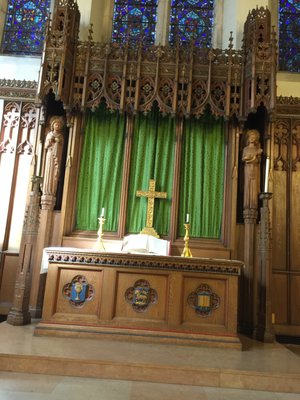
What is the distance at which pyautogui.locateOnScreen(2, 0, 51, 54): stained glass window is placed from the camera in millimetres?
7484

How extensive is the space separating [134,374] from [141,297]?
1190mm

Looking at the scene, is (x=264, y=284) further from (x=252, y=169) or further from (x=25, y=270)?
(x=25, y=270)

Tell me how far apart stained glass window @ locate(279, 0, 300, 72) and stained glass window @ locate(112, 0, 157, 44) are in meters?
2.36

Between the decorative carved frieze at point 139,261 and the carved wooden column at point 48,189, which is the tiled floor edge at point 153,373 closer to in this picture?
the decorative carved frieze at point 139,261

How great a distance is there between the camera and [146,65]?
20.0ft

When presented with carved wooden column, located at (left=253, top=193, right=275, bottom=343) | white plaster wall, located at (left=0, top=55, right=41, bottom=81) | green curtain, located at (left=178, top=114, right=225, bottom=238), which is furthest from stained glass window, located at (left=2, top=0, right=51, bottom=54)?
carved wooden column, located at (left=253, top=193, right=275, bottom=343)

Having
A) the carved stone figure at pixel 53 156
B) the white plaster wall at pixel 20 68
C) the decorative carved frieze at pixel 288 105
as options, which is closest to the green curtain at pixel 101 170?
the carved stone figure at pixel 53 156

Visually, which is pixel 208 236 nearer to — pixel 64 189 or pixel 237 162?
pixel 237 162

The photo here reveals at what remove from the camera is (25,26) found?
7.62m

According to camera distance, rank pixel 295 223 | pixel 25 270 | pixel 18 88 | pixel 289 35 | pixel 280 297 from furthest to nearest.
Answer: pixel 289 35 → pixel 18 88 → pixel 295 223 → pixel 280 297 → pixel 25 270

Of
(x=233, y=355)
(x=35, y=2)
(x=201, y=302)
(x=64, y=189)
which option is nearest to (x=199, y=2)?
(x=35, y=2)

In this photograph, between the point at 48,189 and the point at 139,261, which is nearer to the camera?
the point at 139,261

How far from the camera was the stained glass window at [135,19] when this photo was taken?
24.6 feet

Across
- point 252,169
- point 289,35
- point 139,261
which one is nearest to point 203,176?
point 252,169
